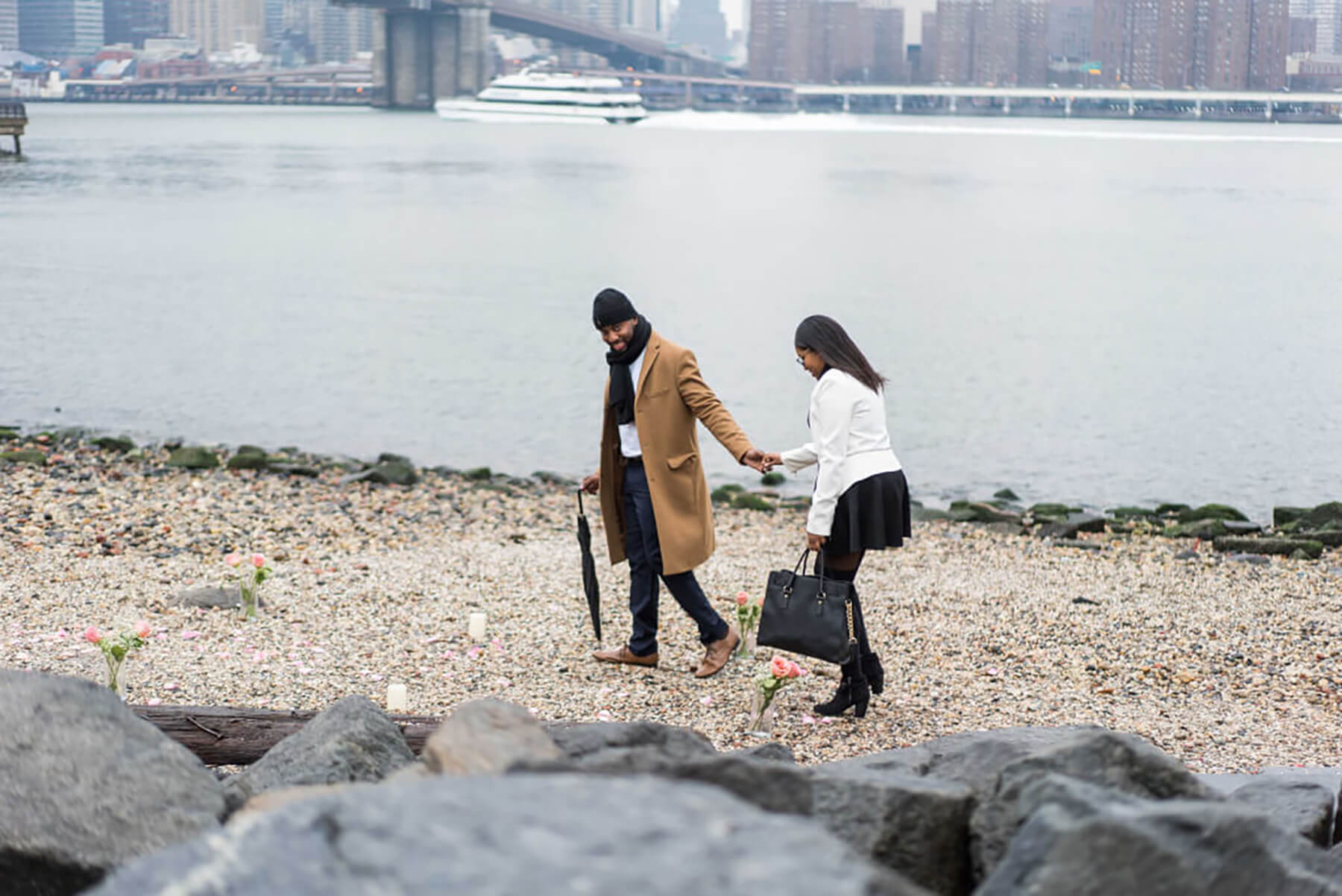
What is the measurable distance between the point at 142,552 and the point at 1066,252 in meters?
39.4

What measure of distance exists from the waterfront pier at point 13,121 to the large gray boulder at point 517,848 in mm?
72548

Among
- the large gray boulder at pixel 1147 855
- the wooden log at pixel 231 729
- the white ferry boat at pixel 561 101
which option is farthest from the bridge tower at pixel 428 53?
the large gray boulder at pixel 1147 855

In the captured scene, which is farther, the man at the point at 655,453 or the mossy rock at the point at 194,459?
the mossy rock at the point at 194,459

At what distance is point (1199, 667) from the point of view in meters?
7.36

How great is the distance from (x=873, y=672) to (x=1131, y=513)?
9500mm

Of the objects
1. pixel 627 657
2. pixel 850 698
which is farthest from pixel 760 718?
pixel 627 657

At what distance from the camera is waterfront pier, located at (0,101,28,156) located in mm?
68688

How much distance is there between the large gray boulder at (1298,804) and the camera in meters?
3.82

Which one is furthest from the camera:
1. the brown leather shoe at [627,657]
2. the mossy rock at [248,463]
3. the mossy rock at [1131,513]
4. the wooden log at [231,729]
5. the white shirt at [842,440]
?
the mossy rock at [1131,513]

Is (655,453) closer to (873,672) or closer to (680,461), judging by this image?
(680,461)

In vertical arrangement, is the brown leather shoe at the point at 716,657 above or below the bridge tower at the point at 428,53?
below

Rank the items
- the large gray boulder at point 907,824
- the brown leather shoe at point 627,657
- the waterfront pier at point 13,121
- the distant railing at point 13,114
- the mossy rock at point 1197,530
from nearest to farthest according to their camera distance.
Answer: the large gray boulder at point 907,824, the brown leather shoe at point 627,657, the mossy rock at point 1197,530, the waterfront pier at point 13,121, the distant railing at point 13,114

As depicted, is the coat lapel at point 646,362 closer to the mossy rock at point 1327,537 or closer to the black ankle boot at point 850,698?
the black ankle boot at point 850,698

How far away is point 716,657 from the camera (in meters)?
6.98
